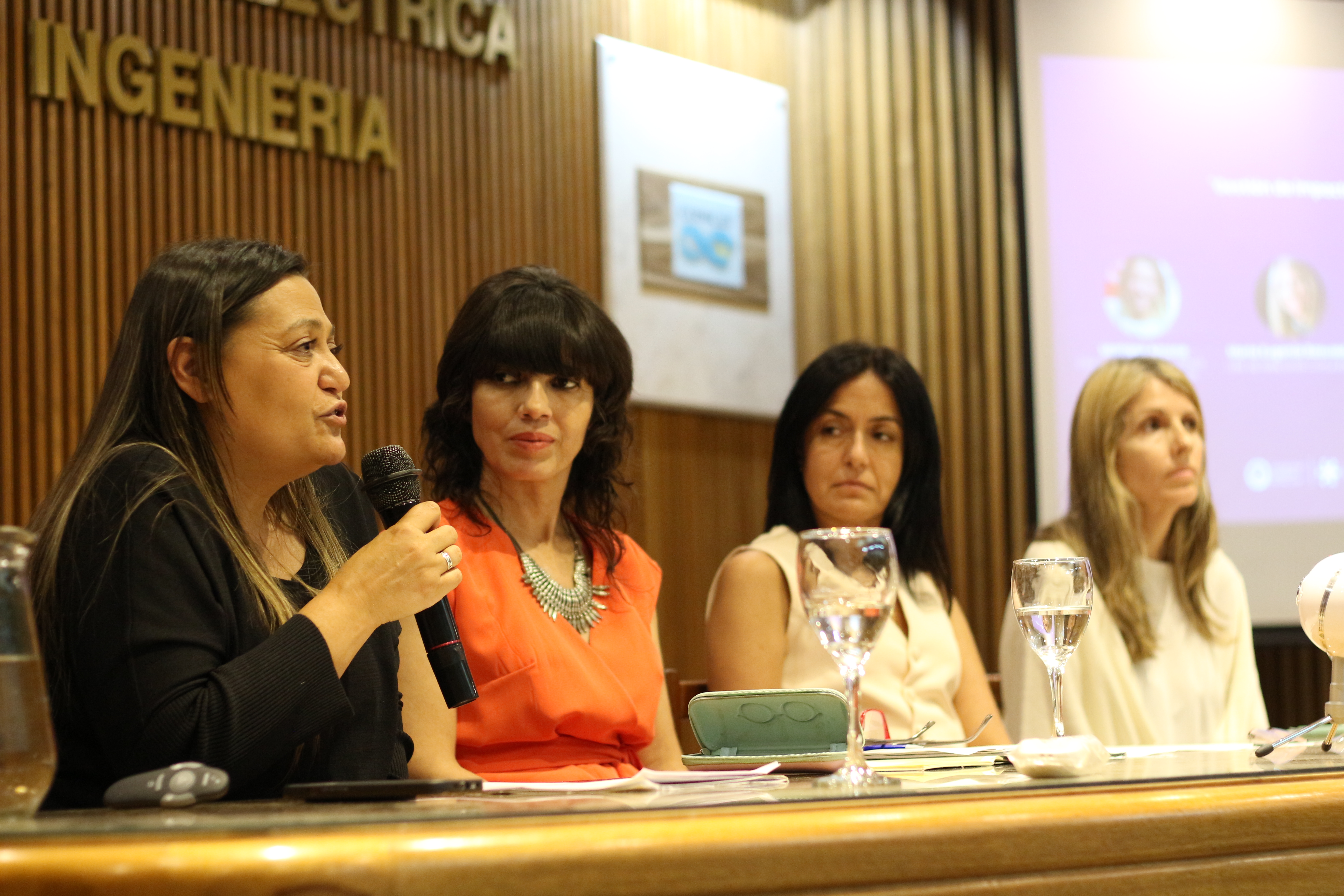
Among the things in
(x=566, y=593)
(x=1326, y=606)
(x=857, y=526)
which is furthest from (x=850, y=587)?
(x=857, y=526)

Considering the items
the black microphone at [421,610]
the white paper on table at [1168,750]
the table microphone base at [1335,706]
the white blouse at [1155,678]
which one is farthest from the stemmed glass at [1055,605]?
the white blouse at [1155,678]

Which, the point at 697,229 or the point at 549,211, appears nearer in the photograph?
the point at 549,211

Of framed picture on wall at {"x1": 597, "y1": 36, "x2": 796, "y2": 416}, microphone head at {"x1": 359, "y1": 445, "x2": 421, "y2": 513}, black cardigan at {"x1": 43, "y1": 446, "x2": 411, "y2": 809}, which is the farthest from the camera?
framed picture on wall at {"x1": 597, "y1": 36, "x2": 796, "y2": 416}

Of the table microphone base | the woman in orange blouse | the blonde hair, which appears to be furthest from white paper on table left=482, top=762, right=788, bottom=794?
the blonde hair

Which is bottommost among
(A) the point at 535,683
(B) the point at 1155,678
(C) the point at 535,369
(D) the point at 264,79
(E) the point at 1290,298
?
(B) the point at 1155,678

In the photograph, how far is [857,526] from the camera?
2.78 meters

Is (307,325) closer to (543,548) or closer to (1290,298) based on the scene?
(543,548)

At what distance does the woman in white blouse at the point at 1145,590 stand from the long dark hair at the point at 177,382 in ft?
5.69

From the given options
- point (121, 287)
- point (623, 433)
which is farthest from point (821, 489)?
point (121, 287)

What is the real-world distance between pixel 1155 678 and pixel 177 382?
2.08 metres

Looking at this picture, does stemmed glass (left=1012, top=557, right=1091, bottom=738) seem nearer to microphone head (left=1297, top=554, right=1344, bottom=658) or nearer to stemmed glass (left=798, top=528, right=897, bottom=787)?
microphone head (left=1297, top=554, right=1344, bottom=658)

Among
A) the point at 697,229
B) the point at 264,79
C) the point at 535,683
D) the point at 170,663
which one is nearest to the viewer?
the point at 170,663

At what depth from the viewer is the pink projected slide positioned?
4629 mm

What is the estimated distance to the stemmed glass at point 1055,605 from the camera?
57.4 inches
